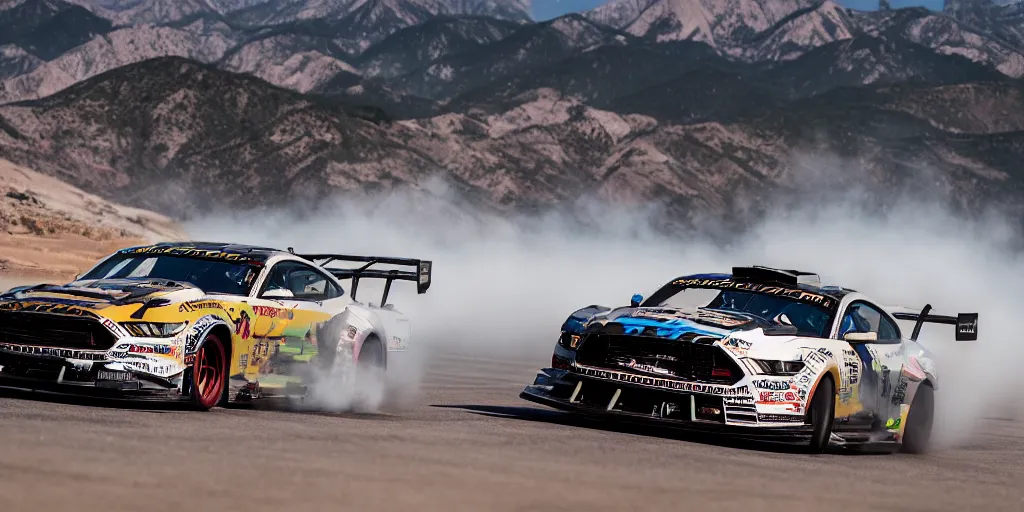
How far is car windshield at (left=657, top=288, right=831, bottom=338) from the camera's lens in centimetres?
1310

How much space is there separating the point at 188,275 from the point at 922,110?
16892cm

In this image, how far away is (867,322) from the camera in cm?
1390

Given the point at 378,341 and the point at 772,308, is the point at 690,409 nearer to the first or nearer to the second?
the point at 772,308

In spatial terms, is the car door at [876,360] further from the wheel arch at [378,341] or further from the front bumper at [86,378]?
the front bumper at [86,378]

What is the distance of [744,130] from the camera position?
14500cm

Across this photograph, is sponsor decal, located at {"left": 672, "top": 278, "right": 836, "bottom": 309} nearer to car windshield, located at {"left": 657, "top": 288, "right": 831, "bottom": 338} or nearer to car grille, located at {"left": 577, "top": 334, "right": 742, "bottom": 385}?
car windshield, located at {"left": 657, "top": 288, "right": 831, "bottom": 338}

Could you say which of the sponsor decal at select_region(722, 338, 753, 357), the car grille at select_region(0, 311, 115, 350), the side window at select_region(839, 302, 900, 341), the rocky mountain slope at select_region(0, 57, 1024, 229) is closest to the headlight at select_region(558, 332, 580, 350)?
the sponsor decal at select_region(722, 338, 753, 357)

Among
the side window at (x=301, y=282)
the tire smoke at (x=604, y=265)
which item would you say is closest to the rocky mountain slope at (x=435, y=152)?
the tire smoke at (x=604, y=265)

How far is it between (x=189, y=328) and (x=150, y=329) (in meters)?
0.29

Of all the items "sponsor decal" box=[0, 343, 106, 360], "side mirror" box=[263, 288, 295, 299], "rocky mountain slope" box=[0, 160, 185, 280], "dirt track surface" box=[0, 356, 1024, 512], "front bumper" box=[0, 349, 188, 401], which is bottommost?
"dirt track surface" box=[0, 356, 1024, 512]

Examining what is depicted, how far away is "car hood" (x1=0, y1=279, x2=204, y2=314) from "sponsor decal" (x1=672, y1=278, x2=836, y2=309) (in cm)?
433

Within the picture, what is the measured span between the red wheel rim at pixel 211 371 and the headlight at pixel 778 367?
394 cm

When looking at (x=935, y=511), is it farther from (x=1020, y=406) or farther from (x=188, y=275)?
(x=1020, y=406)

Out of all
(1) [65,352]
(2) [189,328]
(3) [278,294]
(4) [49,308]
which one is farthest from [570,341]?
(4) [49,308]
